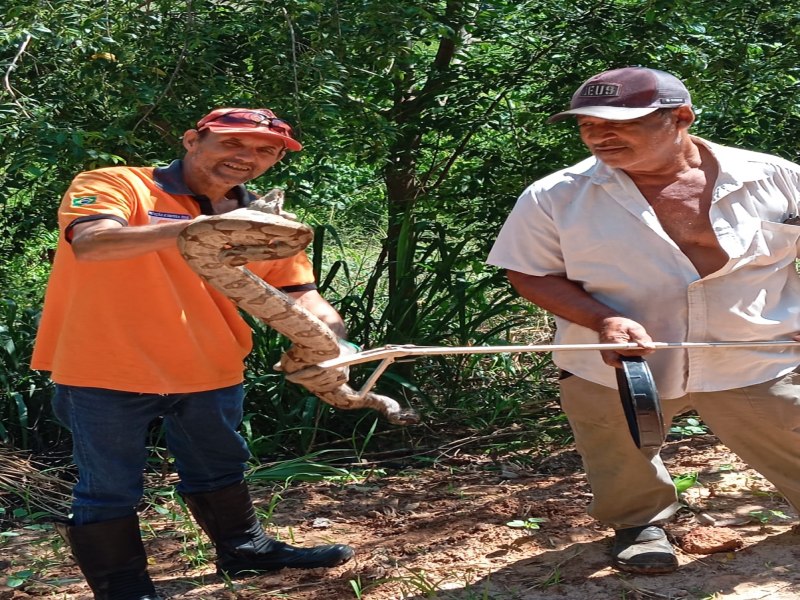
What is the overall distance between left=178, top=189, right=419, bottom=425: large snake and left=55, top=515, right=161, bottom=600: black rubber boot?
77 cm

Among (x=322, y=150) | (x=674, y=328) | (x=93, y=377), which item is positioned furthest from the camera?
(x=322, y=150)

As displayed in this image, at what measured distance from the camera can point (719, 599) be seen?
353cm

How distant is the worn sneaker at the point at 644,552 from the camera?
12.2 feet

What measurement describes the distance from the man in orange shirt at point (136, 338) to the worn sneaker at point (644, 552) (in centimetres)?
125

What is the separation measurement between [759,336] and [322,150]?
2049 millimetres

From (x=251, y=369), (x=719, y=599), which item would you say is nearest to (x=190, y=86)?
(x=251, y=369)

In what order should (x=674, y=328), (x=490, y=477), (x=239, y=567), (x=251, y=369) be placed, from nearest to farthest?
1. (x=674, y=328)
2. (x=239, y=567)
3. (x=490, y=477)
4. (x=251, y=369)

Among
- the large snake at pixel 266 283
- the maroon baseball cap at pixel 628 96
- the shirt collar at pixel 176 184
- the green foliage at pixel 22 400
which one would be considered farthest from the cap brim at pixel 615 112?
the green foliage at pixel 22 400

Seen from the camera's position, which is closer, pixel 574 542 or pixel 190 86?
pixel 574 542

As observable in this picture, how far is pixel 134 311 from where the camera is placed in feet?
11.1

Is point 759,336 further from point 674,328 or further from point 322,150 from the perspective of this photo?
point 322,150

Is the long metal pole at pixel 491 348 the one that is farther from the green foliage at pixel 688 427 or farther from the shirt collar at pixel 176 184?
the green foliage at pixel 688 427

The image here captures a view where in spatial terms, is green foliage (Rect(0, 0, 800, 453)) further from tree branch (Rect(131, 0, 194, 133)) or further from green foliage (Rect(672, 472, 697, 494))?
green foliage (Rect(672, 472, 697, 494))

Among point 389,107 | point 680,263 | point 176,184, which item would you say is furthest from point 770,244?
point 389,107
